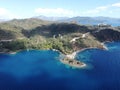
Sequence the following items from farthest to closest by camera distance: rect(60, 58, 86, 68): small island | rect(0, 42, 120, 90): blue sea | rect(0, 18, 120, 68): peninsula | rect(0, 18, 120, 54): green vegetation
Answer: rect(0, 18, 120, 54): green vegetation
rect(0, 18, 120, 68): peninsula
rect(60, 58, 86, 68): small island
rect(0, 42, 120, 90): blue sea

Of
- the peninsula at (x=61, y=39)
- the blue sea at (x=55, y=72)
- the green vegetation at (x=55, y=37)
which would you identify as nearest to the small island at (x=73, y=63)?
the peninsula at (x=61, y=39)

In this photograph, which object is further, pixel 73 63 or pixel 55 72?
pixel 73 63

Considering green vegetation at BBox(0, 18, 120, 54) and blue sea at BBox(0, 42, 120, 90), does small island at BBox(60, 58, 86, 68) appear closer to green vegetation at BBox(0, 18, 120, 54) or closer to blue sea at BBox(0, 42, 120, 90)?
blue sea at BBox(0, 42, 120, 90)

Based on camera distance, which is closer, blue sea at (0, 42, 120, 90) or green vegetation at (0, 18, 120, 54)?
blue sea at (0, 42, 120, 90)

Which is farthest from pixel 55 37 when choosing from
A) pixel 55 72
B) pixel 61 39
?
pixel 55 72

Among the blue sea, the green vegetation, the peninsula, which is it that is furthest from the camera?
the green vegetation

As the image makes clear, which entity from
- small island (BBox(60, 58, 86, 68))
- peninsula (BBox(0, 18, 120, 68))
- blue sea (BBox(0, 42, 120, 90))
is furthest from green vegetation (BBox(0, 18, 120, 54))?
small island (BBox(60, 58, 86, 68))

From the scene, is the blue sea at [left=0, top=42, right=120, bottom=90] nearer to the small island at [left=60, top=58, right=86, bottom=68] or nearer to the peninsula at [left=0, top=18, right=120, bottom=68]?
the small island at [left=60, top=58, right=86, bottom=68]

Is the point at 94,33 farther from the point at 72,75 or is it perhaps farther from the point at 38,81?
the point at 38,81

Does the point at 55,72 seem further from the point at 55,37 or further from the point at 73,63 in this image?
the point at 55,37
